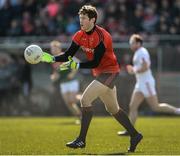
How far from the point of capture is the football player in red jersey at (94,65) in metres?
12.3

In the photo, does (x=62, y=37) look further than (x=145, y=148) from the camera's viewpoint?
Yes

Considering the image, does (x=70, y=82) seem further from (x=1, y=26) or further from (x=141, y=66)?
(x=1, y=26)

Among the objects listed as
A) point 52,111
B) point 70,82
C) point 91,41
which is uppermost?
point 91,41

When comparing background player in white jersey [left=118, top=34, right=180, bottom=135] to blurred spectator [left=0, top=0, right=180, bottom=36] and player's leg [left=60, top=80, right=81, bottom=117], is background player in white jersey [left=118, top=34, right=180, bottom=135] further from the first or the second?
blurred spectator [left=0, top=0, right=180, bottom=36]

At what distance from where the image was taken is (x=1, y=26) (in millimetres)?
28047

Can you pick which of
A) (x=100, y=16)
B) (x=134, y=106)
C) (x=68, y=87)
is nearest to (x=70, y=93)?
(x=68, y=87)

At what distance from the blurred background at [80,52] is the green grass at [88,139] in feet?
14.2

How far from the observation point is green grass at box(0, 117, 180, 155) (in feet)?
41.6

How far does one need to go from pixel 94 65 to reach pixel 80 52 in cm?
1253

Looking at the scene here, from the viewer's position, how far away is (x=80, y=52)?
81.4 ft

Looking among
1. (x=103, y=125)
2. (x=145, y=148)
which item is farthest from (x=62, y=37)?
(x=145, y=148)

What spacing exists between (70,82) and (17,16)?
712 cm

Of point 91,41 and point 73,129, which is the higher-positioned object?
point 91,41

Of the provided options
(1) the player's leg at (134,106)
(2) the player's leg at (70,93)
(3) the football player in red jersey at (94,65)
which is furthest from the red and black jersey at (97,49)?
(2) the player's leg at (70,93)
